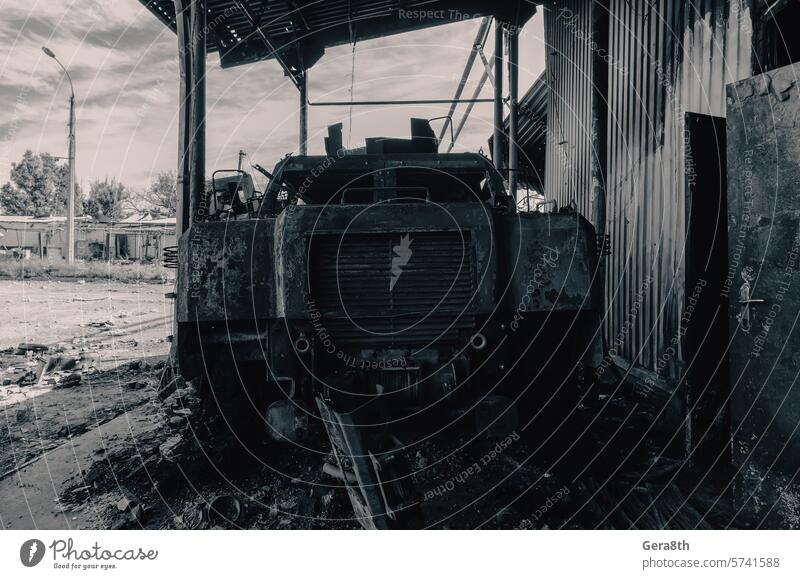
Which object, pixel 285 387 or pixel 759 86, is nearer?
pixel 759 86

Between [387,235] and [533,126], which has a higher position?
[533,126]

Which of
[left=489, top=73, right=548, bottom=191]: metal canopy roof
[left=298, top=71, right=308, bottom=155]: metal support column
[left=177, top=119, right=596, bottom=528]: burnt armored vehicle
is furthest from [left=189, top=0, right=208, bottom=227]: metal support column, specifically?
[left=489, top=73, right=548, bottom=191]: metal canopy roof

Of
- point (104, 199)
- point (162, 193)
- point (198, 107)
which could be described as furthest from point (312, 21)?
point (162, 193)

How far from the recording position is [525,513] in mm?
2646

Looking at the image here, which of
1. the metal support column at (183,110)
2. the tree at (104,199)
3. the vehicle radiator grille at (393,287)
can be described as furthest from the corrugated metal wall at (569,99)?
the tree at (104,199)

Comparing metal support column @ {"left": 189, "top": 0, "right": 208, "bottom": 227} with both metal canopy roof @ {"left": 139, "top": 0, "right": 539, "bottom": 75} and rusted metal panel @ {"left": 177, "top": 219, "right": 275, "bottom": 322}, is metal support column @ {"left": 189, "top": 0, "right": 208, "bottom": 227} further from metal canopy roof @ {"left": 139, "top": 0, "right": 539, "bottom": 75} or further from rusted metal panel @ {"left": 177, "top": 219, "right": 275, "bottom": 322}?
rusted metal panel @ {"left": 177, "top": 219, "right": 275, "bottom": 322}

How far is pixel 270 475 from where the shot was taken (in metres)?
3.14

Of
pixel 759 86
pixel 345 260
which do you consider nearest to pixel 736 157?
pixel 759 86

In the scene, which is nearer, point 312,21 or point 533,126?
point 312,21

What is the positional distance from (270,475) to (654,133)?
412cm

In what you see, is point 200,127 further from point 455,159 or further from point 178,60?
point 455,159

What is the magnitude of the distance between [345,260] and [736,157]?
2003 millimetres

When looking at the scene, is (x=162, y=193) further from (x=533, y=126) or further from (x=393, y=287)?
(x=393, y=287)

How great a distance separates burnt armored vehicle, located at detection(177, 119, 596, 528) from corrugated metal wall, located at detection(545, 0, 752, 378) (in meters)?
1.33
